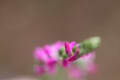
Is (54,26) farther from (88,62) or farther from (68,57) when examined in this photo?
(68,57)

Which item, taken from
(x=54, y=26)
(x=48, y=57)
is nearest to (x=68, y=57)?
(x=48, y=57)

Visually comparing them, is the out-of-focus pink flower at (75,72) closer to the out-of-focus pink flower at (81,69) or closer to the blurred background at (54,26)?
the out-of-focus pink flower at (81,69)

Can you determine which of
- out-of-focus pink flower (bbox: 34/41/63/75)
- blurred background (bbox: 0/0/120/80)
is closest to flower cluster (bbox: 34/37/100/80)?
out-of-focus pink flower (bbox: 34/41/63/75)

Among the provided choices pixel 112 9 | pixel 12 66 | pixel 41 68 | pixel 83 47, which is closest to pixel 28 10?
pixel 12 66

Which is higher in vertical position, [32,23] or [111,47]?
[32,23]

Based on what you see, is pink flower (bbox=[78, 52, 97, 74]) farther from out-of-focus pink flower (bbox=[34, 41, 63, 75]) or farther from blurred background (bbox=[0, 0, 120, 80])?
blurred background (bbox=[0, 0, 120, 80])

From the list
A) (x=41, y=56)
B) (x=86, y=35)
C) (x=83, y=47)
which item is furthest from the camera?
(x=86, y=35)

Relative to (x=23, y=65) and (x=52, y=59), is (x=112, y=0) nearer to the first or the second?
(x=23, y=65)
